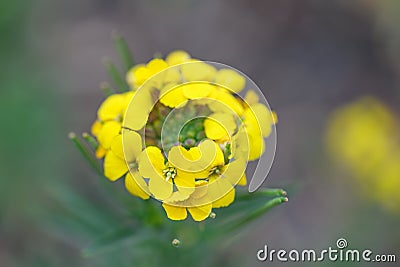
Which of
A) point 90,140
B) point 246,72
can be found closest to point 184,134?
point 90,140

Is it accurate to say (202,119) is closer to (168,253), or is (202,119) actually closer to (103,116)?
(103,116)

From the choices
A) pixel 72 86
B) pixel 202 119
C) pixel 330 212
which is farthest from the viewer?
pixel 72 86

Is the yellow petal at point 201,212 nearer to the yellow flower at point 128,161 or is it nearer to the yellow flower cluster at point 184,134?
the yellow flower cluster at point 184,134

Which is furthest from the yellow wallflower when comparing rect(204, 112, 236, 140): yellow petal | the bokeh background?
the bokeh background

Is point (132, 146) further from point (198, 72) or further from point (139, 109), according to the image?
point (198, 72)

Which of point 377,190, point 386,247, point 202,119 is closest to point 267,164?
point 202,119

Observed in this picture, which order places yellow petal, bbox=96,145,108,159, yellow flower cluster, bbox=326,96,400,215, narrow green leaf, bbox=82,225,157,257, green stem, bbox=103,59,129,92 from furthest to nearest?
yellow flower cluster, bbox=326,96,400,215
green stem, bbox=103,59,129,92
narrow green leaf, bbox=82,225,157,257
yellow petal, bbox=96,145,108,159

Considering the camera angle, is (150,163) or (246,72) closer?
(150,163)

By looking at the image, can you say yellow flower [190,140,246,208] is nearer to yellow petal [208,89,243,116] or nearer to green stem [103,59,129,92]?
yellow petal [208,89,243,116]
